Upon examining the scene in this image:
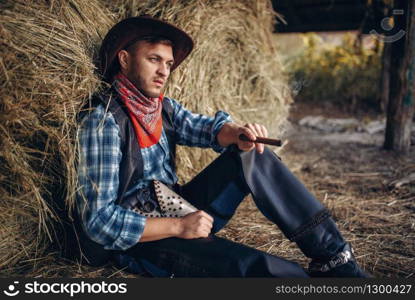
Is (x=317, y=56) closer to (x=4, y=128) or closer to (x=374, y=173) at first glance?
(x=374, y=173)

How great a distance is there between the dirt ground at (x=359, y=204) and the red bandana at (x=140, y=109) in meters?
0.92

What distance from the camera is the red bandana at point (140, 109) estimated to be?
1922 millimetres

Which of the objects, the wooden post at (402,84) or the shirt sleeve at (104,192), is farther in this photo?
the wooden post at (402,84)

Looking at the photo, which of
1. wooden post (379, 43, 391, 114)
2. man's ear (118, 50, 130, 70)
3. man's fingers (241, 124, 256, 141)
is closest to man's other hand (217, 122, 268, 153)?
man's fingers (241, 124, 256, 141)

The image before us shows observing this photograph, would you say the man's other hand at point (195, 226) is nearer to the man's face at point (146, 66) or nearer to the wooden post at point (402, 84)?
the man's face at point (146, 66)

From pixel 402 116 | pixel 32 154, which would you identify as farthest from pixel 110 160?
pixel 402 116

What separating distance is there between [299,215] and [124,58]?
3.55ft

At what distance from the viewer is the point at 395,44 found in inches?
160

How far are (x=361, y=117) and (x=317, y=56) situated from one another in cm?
232

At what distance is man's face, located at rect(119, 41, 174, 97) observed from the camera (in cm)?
197

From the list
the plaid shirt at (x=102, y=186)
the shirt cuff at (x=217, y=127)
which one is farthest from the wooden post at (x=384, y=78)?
the plaid shirt at (x=102, y=186)

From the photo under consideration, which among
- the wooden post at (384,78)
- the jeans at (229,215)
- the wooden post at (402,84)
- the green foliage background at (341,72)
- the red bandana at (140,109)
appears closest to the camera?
the jeans at (229,215)

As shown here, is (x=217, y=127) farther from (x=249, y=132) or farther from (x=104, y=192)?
(x=104, y=192)

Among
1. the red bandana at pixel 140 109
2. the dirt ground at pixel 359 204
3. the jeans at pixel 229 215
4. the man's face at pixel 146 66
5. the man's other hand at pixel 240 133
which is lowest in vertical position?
the dirt ground at pixel 359 204
